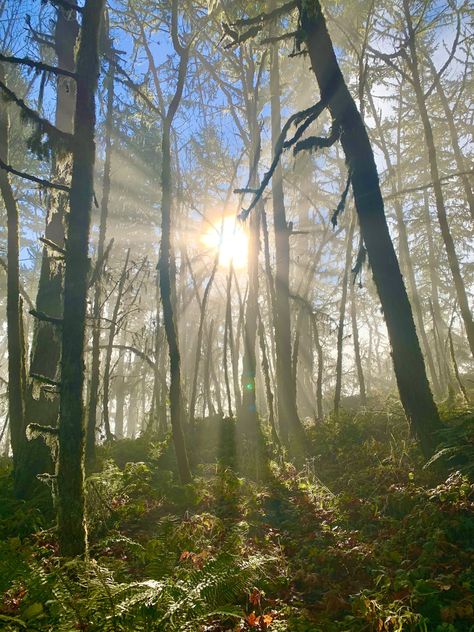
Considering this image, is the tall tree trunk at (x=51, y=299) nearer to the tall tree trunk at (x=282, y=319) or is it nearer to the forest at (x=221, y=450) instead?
the forest at (x=221, y=450)

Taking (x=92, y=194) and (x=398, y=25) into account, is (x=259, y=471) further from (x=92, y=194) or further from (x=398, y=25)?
(x=398, y=25)

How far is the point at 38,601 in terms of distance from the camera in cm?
295

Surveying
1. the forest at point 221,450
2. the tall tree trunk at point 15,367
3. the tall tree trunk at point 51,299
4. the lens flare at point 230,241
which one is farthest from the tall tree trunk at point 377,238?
the tall tree trunk at point 15,367

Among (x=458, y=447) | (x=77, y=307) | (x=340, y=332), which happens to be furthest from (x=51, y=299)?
(x=458, y=447)

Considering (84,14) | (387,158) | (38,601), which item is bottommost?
(38,601)

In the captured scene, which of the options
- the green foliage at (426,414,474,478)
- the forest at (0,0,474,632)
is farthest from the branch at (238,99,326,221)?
the green foliage at (426,414,474,478)

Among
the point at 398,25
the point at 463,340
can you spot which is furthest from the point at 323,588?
the point at 463,340

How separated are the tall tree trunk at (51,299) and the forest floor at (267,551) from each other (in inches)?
32.8

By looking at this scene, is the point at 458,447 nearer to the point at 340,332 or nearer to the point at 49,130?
the point at 340,332

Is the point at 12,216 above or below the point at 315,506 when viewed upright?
above

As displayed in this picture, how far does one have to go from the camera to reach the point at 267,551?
473 cm

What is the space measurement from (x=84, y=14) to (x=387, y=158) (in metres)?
12.2

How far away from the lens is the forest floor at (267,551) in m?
2.97

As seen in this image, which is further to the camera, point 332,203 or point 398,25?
point 332,203
